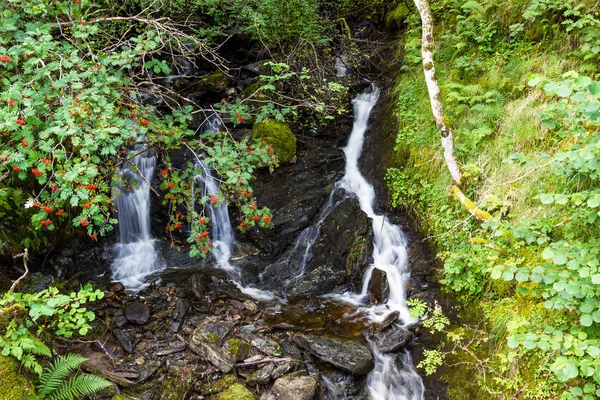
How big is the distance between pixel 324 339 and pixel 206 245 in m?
2.29

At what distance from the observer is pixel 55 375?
3.89 metres

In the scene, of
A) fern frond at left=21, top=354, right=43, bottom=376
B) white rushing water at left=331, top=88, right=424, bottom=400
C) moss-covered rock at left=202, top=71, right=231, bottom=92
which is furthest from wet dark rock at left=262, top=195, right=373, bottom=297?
moss-covered rock at left=202, top=71, right=231, bottom=92

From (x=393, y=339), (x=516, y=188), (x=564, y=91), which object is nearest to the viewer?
(x=564, y=91)

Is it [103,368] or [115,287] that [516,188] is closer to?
[103,368]

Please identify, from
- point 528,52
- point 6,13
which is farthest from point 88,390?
point 528,52

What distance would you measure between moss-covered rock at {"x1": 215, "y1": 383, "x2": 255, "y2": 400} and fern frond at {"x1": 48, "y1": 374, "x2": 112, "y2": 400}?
147 centimetres

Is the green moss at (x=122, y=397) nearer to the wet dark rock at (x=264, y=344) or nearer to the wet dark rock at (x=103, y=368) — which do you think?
the wet dark rock at (x=103, y=368)

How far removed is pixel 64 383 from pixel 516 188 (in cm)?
612

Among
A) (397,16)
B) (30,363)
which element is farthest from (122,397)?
(397,16)

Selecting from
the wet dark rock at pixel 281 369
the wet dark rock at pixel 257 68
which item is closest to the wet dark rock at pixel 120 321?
the wet dark rock at pixel 281 369

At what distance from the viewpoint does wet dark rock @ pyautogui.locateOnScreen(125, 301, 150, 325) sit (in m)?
6.11

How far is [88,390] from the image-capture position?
397 cm

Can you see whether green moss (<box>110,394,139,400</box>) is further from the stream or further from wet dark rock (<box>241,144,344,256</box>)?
wet dark rock (<box>241,144,344,256</box>)

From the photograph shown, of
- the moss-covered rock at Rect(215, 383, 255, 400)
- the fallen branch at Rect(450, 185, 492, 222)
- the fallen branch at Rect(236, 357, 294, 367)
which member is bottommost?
the moss-covered rock at Rect(215, 383, 255, 400)
